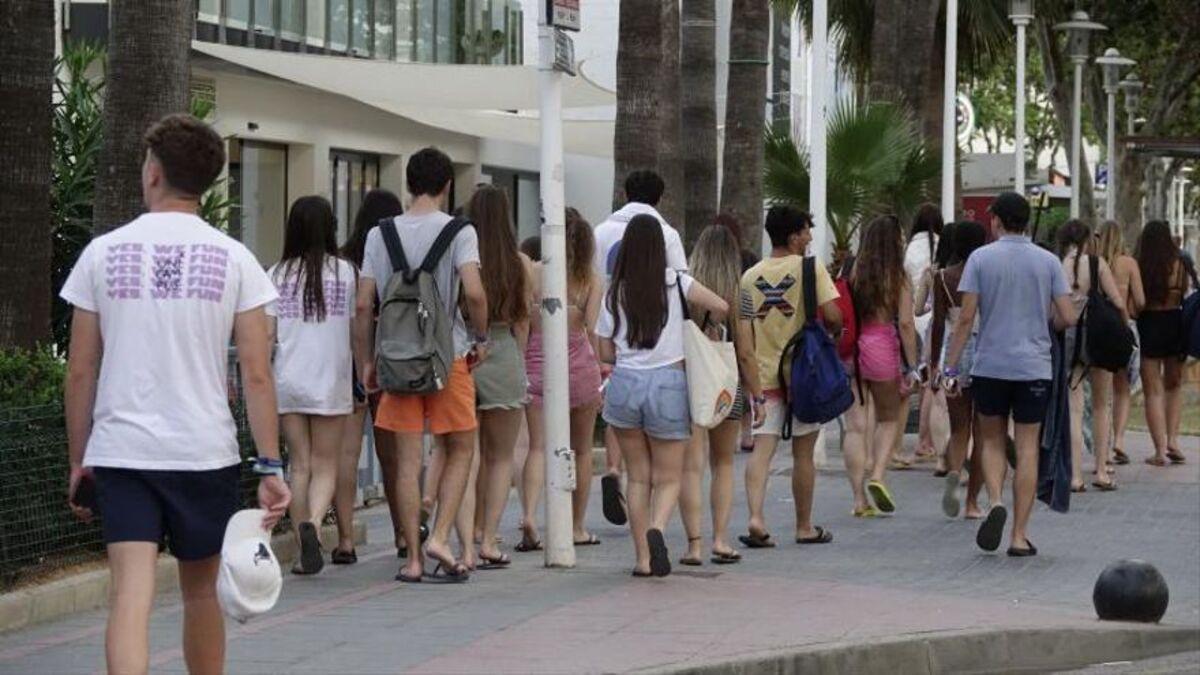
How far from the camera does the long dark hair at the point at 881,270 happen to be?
14531 mm

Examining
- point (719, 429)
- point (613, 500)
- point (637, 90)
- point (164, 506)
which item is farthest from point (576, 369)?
point (637, 90)

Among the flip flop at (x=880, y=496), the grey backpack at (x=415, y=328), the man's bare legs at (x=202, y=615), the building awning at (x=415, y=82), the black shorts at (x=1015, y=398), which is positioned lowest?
the flip flop at (x=880, y=496)

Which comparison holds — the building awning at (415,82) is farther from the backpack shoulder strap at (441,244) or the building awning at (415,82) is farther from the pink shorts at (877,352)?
the backpack shoulder strap at (441,244)

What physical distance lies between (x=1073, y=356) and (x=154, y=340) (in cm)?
1055

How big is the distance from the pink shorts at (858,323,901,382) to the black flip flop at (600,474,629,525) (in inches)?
77.3

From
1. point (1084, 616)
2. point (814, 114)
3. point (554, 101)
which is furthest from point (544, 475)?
point (814, 114)

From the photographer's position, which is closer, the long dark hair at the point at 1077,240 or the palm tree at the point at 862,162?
the long dark hair at the point at 1077,240

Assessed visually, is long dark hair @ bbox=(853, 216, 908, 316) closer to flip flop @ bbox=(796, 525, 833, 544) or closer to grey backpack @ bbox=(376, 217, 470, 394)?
flip flop @ bbox=(796, 525, 833, 544)

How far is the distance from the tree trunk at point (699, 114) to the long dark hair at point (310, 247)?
1077 cm

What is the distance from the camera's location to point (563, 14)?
11.4 meters

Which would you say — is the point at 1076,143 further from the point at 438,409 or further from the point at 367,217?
the point at 438,409

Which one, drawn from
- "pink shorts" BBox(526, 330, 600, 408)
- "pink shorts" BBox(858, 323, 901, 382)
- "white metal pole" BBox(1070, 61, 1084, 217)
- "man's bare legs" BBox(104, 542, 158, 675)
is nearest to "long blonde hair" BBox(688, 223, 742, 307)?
"pink shorts" BBox(526, 330, 600, 408)

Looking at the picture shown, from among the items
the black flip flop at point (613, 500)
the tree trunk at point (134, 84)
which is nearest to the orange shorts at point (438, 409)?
the tree trunk at point (134, 84)

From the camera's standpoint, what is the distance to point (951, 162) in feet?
88.6
